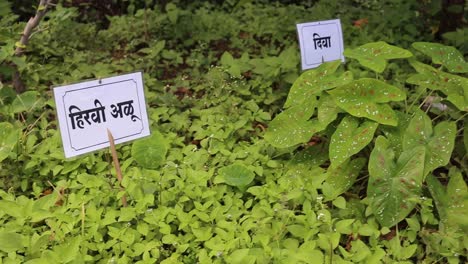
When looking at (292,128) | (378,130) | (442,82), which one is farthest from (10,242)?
(442,82)

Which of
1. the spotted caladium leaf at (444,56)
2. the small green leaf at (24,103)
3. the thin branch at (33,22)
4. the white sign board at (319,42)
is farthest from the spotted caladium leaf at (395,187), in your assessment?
the thin branch at (33,22)

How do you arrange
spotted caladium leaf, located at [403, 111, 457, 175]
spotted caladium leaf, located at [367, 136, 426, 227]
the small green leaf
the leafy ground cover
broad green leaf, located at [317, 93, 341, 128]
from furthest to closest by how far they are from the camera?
the small green leaf
broad green leaf, located at [317, 93, 341, 128]
spotted caladium leaf, located at [403, 111, 457, 175]
spotted caladium leaf, located at [367, 136, 426, 227]
the leafy ground cover

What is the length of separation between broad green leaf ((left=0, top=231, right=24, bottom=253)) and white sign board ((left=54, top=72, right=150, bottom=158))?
303 millimetres

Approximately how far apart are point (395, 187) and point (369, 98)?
0.40 metres

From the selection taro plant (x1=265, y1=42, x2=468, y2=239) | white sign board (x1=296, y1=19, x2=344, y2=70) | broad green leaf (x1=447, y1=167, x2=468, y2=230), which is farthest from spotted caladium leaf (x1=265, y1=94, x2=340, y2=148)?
broad green leaf (x1=447, y1=167, x2=468, y2=230)

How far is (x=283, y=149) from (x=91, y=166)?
0.80 m

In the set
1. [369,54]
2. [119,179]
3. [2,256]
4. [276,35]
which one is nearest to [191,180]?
[119,179]

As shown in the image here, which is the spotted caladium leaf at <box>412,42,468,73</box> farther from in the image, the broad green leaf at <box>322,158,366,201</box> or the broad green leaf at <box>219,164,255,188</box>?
the broad green leaf at <box>219,164,255,188</box>

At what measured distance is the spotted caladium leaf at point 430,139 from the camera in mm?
1918

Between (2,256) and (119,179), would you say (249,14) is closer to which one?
(119,179)

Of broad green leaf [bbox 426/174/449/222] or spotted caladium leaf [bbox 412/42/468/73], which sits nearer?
broad green leaf [bbox 426/174/449/222]

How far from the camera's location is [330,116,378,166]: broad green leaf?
1910 millimetres

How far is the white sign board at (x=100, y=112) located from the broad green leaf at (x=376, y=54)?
0.89 m

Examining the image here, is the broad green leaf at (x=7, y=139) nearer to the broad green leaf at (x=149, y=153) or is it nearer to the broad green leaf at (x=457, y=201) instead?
the broad green leaf at (x=149, y=153)
